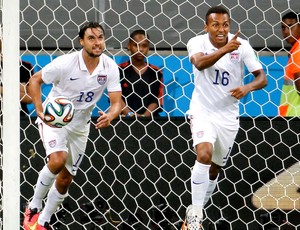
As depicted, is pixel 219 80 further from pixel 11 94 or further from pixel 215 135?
pixel 11 94

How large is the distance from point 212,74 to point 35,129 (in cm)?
143

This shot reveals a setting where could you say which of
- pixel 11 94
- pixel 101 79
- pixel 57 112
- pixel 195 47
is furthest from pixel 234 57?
pixel 11 94

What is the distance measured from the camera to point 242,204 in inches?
284

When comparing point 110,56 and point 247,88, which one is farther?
point 110,56

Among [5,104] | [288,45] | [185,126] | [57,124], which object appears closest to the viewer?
[5,104]

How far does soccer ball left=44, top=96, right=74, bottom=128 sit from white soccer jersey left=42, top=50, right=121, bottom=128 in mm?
667

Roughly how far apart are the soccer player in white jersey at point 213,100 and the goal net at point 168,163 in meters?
0.41

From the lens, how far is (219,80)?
21.9ft

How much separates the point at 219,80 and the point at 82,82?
946 mm

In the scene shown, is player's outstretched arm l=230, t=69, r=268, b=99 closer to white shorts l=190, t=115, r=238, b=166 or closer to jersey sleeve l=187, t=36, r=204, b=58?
white shorts l=190, t=115, r=238, b=166

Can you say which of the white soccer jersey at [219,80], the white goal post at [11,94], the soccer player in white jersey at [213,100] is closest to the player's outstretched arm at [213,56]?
the soccer player in white jersey at [213,100]

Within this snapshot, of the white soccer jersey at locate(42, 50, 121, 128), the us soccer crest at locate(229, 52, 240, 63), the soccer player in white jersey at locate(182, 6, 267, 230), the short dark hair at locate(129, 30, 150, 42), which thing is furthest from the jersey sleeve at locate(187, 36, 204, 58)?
the short dark hair at locate(129, 30, 150, 42)

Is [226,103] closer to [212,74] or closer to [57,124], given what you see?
[212,74]

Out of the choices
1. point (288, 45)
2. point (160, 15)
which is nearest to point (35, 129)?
point (160, 15)
